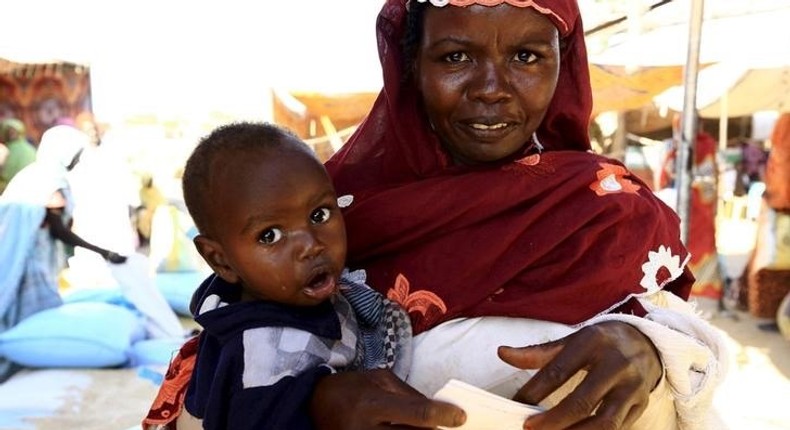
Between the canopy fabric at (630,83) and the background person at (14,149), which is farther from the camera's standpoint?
the canopy fabric at (630,83)

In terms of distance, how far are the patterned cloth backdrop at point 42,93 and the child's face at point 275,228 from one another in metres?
5.63

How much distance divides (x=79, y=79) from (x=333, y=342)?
6.23 m

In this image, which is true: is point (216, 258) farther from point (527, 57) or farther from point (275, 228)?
point (527, 57)

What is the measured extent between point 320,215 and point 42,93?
615 centimetres

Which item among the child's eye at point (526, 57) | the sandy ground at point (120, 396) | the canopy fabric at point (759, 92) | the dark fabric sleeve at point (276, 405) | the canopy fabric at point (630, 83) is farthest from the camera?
the canopy fabric at point (759, 92)

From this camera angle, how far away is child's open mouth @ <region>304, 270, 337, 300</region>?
4.34ft

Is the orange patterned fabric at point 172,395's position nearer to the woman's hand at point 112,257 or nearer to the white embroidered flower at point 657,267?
the white embroidered flower at point 657,267

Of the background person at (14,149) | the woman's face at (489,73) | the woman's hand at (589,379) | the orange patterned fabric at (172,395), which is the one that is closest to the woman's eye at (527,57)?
the woman's face at (489,73)

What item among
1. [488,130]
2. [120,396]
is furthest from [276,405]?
[120,396]

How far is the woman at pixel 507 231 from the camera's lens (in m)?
1.34

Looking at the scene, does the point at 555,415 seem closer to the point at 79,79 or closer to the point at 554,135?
the point at 554,135

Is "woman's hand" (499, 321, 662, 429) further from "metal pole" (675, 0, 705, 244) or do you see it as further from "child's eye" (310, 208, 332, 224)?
"metal pole" (675, 0, 705, 244)

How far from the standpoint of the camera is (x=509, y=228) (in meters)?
1.43

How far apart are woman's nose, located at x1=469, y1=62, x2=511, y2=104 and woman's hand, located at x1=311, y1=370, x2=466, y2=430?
55 cm
